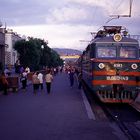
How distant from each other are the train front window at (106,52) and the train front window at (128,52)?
0.40 meters

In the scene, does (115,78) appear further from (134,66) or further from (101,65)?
(134,66)

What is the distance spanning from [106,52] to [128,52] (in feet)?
3.63

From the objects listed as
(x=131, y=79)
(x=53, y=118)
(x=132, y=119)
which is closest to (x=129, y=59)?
(x=131, y=79)

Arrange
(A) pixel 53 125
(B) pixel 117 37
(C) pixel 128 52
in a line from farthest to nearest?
(B) pixel 117 37 < (C) pixel 128 52 < (A) pixel 53 125

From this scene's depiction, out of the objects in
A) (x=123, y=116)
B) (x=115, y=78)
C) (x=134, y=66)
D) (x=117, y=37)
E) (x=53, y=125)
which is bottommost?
(x=123, y=116)

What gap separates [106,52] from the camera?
80.1 feet

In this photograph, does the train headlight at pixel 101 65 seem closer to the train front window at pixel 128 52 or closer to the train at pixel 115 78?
the train at pixel 115 78

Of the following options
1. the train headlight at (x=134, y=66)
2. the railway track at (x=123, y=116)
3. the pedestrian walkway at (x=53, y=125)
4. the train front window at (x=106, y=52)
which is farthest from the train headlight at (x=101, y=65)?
the pedestrian walkway at (x=53, y=125)

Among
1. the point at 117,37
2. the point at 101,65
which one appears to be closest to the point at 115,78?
the point at 101,65

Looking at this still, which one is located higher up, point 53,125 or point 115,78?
point 115,78

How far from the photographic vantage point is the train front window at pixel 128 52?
2427cm

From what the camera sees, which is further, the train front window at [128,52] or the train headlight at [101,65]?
the train front window at [128,52]

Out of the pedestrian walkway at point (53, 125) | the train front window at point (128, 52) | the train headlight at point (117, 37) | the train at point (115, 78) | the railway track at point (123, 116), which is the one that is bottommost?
the railway track at point (123, 116)

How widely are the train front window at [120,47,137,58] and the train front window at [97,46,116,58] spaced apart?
40 centimetres
